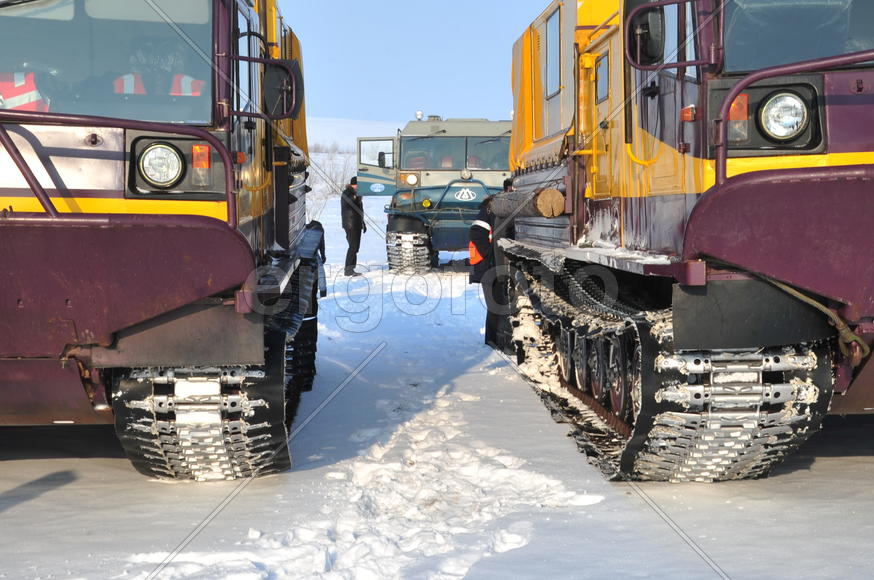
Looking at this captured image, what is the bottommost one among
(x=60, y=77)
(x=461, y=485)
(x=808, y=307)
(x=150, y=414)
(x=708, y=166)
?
(x=461, y=485)

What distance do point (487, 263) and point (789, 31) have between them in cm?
712

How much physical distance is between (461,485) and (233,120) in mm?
2153

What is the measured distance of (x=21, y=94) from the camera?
4.80 meters

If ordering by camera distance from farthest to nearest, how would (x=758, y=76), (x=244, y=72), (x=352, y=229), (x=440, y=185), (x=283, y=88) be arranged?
(x=352, y=229) < (x=440, y=185) < (x=244, y=72) < (x=283, y=88) < (x=758, y=76)

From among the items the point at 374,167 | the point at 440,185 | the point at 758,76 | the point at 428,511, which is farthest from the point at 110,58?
the point at 374,167

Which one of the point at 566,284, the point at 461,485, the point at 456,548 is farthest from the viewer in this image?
the point at 566,284

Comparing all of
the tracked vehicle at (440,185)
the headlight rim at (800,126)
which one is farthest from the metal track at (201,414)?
the tracked vehicle at (440,185)

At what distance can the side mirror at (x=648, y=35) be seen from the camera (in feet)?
15.3

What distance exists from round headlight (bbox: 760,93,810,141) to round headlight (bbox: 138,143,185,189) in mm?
2510

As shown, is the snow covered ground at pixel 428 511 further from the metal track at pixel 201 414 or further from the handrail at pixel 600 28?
the handrail at pixel 600 28

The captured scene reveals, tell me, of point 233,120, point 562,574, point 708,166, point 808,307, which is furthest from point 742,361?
point 233,120

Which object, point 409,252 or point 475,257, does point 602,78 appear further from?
point 409,252

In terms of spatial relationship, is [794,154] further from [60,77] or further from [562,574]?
[60,77]

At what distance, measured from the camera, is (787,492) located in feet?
17.3
